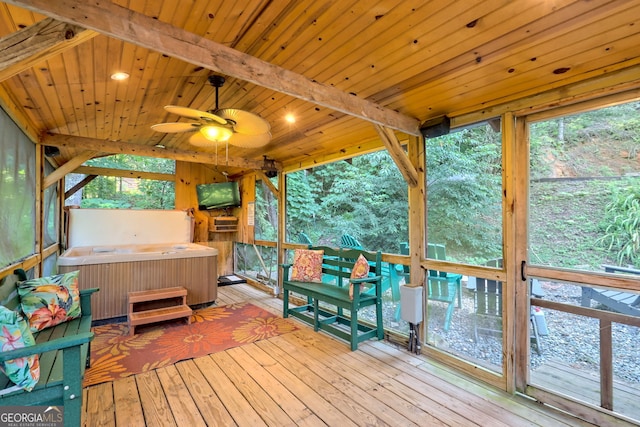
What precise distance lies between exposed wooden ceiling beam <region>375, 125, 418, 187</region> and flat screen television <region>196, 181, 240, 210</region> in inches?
170

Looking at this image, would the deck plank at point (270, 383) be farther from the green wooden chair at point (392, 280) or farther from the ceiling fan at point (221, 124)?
the ceiling fan at point (221, 124)

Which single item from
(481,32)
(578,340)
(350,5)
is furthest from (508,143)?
(350,5)

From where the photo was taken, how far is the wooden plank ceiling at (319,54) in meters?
1.42

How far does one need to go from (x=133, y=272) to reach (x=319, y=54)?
12.3 feet

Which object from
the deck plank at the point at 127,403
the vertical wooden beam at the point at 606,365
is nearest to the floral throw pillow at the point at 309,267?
the deck plank at the point at 127,403

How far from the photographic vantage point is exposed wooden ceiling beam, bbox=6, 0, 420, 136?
1240 mm

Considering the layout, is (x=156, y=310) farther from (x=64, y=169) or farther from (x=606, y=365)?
(x=606, y=365)

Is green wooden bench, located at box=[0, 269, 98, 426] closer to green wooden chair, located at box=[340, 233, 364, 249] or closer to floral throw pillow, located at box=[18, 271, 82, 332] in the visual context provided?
floral throw pillow, located at box=[18, 271, 82, 332]

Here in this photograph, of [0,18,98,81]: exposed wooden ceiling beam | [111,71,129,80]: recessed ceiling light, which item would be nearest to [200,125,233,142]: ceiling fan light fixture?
[111,71,129,80]: recessed ceiling light

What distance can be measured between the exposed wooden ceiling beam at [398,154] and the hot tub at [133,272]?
3.20 meters

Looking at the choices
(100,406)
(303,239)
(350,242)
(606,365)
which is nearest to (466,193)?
(606,365)

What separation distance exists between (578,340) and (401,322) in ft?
5.20

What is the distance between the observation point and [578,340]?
217cm

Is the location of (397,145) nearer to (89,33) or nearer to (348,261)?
(348,261)
